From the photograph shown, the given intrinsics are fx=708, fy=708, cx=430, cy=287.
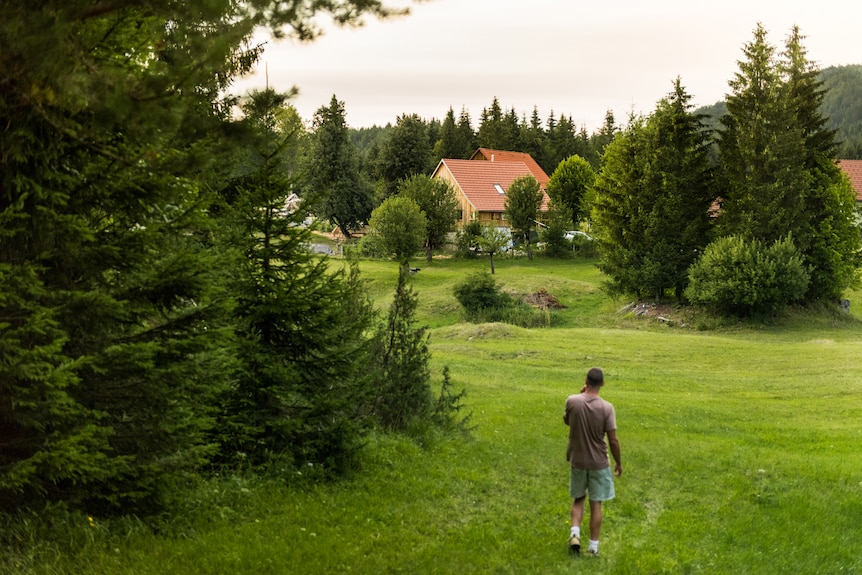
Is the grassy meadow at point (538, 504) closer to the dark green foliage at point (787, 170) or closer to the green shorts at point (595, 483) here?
the green shorts at point (595, 483)

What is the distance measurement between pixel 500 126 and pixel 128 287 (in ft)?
300

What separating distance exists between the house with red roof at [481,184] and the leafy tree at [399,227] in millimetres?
14875

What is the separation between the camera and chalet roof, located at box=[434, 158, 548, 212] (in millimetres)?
63062

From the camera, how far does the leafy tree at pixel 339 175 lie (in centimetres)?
6344

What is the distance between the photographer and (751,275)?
1289 inches

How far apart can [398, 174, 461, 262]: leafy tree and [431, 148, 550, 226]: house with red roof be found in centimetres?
757

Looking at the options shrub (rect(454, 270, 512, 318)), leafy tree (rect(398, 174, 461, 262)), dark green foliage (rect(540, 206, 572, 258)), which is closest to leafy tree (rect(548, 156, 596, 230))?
dark green foliage (rect(540, 206, 572, 258))

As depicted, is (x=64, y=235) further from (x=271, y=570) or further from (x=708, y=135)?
(x=708, y=135)

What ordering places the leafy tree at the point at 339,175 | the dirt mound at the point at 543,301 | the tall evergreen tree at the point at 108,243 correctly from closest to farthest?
the tall evergreen tree at the point at 108,243
the dirt mound at the point at 543,301
the leafy tree at the point at 339,175

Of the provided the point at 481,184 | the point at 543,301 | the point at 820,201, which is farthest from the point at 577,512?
the point at 481,184

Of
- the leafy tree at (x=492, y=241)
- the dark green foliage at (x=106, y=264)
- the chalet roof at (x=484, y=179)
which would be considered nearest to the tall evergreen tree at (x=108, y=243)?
the dark green foliage at (x=106, y=264)

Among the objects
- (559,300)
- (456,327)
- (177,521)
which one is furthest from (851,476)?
(559,300)

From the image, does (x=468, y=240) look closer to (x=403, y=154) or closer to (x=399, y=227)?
(x=399, y=227)

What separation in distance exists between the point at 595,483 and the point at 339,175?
58001 mm
